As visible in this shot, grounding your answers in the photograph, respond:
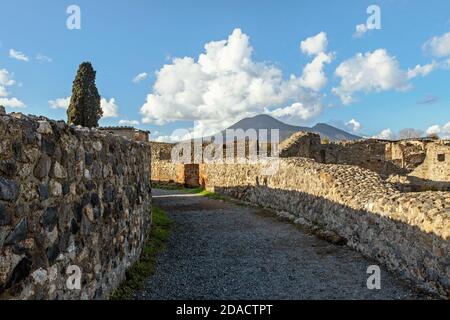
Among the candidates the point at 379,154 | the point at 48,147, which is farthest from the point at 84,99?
the point at 48,147

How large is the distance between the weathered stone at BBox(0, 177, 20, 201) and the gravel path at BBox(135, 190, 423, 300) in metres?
3.21

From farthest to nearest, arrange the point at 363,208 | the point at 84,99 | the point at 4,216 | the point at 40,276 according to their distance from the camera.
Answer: the point at 84,99 < the point at 363,208 < the point at 40,276 < the point at 4,216

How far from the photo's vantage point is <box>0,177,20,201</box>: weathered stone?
284cm

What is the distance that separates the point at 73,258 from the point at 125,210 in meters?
2.48

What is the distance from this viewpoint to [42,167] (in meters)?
3.40

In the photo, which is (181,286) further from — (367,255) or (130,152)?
(367,255)

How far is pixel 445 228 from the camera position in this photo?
18.9 ft

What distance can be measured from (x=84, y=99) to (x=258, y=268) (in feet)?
65.7

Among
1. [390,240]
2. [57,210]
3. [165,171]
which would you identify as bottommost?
[390,240]

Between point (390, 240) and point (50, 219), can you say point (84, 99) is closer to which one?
point (390, 240)

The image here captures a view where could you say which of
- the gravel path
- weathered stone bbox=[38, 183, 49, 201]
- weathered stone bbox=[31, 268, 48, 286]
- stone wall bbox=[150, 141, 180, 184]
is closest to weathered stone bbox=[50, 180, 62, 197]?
weathered stone bbox=[38, 183, 49, 201]

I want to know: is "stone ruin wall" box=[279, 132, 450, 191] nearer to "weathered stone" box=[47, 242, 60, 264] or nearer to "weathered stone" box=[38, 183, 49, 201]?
"weathered stone" box=[47, 242, 60, 264]

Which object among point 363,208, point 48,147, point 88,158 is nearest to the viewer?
point 48,147

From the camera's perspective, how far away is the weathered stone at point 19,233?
2.93 metres
